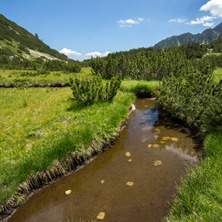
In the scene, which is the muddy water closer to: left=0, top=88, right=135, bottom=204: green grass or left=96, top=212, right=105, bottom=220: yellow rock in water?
left=96, top=212, right=105, bottom=220: yellow rock in water

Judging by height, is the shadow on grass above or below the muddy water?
above

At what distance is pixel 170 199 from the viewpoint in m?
4.30

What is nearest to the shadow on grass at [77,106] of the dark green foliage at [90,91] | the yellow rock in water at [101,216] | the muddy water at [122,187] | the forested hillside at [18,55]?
the dark green foliage at [90,91]

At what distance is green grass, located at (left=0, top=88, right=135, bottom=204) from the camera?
15.4 ft

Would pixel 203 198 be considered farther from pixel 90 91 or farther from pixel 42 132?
pixel 90 91

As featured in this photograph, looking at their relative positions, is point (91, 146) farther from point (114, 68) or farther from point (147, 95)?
point (114, 68)

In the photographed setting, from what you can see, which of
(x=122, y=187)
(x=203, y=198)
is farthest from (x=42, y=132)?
(x=203, y=198)

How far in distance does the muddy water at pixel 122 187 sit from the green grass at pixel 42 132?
0.85m

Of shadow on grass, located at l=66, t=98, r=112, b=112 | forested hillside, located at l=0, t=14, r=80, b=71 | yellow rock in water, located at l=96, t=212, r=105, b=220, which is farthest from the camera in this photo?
forested hillside, located at l=0, t=14, r=80, b=71

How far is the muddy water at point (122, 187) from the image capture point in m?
4.05

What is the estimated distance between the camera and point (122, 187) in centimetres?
486

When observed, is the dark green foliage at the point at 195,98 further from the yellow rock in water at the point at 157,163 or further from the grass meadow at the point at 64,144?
the yellow rock in water at the point at 157,163

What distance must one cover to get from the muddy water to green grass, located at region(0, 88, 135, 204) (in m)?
0.85

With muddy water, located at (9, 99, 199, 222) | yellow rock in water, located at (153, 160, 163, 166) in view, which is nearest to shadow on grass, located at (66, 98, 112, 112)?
muddy water, located at (9, 99, 199, 222)
